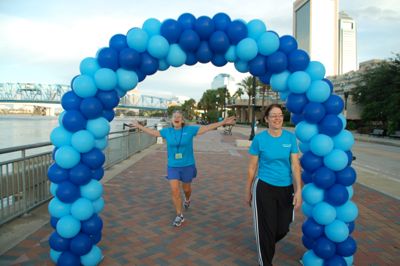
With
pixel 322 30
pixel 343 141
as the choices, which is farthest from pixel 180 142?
pixel 322 30

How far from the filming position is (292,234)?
4840 mm

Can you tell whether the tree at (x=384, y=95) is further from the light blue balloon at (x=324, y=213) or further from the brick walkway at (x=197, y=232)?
the light blue balloon at (x=324, y=213)

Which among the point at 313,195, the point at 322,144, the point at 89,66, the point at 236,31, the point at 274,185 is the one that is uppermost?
the point at 236,31

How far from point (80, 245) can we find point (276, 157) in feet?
7.29

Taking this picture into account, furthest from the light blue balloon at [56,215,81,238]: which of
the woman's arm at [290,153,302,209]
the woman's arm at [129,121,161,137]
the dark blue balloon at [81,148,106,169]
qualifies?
the woman's arm at [290,153,302,209]

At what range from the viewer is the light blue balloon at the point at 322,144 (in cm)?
358

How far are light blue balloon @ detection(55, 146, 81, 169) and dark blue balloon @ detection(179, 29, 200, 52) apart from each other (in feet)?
5.31

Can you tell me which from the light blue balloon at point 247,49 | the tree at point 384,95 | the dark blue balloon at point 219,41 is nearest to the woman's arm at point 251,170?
the light blue balloon at point 247,49

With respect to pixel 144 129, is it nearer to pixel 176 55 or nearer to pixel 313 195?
pixel 176 55

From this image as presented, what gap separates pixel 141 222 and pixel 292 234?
7.25 ft

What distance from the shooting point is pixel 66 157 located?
3.56 meters

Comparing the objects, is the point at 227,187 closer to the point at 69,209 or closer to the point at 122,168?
the point at 122,168

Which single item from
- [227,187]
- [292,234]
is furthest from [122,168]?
[292,234]

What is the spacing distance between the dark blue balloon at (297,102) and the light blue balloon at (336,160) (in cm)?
57
